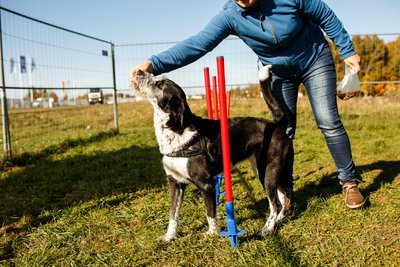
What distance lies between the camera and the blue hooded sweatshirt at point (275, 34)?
3.06 m

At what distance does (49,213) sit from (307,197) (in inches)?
105

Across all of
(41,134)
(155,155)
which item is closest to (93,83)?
(41,134)

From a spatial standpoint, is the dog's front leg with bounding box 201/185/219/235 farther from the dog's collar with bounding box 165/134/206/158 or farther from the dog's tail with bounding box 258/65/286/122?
the dog's tail with bounding box 258/65/286/122

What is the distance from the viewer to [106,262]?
8.75 ft

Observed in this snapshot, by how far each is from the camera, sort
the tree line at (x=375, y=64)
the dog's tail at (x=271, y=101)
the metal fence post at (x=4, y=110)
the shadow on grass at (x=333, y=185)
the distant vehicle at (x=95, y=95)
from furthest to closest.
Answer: the tree line at (x=375, y=64) → the distant vehicle at (x=95, y=95) → the metal fence post at (x=4, y=110) → the shadow on grass at (x=333, y=185) → the dog's tail at (x=271, y=101)

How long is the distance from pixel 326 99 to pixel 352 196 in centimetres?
93

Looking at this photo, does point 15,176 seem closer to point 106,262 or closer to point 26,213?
point 26,213

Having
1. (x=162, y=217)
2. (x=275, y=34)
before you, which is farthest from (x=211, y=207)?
(x=275, y=34)

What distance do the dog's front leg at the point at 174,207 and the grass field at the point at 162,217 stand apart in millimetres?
121

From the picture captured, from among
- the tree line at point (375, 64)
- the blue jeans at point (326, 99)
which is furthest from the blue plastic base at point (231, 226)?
the tree line at point (375, 64)

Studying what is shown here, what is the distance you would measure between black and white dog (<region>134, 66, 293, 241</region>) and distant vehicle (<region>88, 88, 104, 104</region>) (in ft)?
22.5

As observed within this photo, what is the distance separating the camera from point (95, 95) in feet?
31.3

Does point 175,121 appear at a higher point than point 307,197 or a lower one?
higher

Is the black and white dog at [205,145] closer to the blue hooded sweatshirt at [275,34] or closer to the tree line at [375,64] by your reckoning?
the blue hooded sweatshirt at [275,34]
